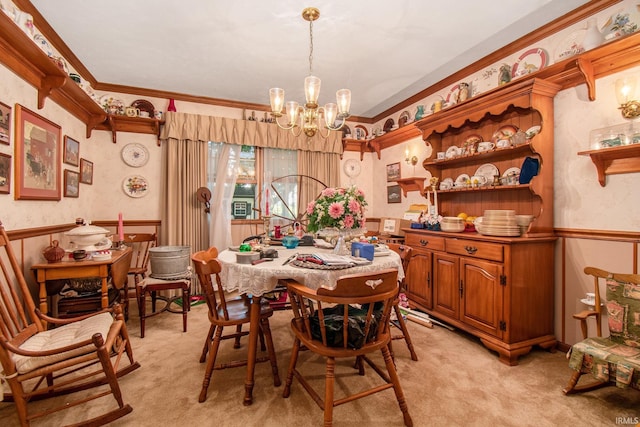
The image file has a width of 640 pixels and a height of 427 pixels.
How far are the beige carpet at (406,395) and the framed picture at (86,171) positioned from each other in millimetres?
2096

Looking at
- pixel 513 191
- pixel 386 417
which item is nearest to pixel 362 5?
pixel 513 191

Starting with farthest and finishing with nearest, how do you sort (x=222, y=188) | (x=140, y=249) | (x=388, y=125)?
(x=388, y=125), (x=222, y=188), (x=140, y=249)

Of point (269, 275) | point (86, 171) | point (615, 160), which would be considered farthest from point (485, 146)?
point (86, 171)

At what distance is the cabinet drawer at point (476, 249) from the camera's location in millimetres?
2354

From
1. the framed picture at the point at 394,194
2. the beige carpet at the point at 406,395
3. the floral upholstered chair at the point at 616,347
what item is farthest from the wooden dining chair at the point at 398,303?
the framed picture at the point at 394,194

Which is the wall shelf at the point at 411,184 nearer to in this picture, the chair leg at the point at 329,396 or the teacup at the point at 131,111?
the chair leg at the point at 329,396

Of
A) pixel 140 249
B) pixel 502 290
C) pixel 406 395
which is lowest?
pixel 406 395

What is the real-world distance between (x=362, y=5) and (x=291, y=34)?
0.71 metres

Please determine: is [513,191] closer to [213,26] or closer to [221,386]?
[221,386]

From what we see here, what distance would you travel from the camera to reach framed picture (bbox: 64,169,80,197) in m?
2.99

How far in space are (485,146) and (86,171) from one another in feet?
14.0

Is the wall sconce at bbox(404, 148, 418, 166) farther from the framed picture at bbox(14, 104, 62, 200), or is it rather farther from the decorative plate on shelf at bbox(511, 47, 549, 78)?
the framed picture at bbox(14, 104, 62, 200)

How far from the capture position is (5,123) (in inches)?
81.2

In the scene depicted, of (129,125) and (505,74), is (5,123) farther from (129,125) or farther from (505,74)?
(505,74)
